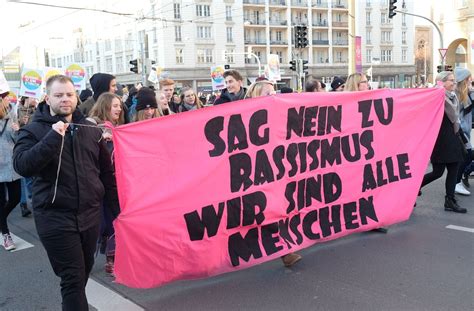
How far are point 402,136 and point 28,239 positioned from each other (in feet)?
15.3

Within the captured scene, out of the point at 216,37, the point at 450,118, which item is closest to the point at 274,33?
the point at 216,37

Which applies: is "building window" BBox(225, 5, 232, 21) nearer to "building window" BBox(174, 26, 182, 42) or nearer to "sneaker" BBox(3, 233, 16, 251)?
"building window" BBox(174, 26, 182, 42)

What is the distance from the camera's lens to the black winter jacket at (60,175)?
3.05 m

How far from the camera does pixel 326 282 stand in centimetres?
427

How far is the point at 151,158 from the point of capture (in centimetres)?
380

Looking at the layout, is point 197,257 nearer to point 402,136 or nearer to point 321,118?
point 321,118

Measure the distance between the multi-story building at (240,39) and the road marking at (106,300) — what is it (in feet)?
185

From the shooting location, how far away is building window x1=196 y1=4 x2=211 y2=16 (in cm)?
6731

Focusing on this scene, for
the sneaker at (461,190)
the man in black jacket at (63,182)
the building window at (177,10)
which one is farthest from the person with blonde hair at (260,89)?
the building window at (177,10)

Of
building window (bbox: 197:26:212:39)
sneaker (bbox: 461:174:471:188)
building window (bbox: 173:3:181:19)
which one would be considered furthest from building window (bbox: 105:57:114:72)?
sneaker (bbox: 461:174:471:188)

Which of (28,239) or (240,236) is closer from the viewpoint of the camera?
(240,236)

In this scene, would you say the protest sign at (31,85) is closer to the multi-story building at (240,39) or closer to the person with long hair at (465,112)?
the person with long hair at (465,112)

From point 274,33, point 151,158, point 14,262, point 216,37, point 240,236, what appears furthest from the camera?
point 274,33

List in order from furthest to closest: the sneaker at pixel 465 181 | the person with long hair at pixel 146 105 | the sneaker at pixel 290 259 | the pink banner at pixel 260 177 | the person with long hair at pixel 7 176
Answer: the sneaker at pixel 465 181 < the person with long hair at pixel 7 176 < the person with long hair at pixel 146 105 < the sneaker at pixel 290 259 < the pink banner at pixel 260 177
